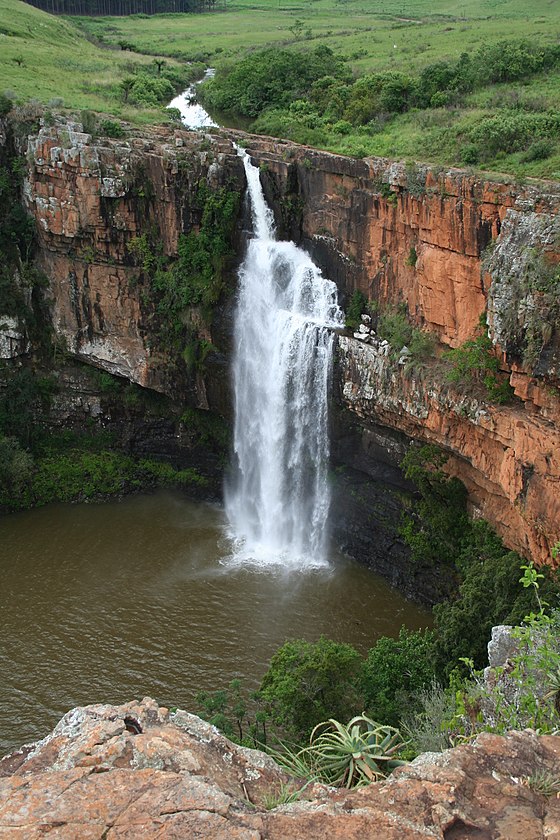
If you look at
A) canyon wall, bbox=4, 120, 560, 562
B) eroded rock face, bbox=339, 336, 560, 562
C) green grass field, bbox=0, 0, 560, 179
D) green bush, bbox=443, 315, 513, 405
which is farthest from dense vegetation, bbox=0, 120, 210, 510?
green bush, bbox=443, 315, 513, 405

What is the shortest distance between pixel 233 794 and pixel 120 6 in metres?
66.5

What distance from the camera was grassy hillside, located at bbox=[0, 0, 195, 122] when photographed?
32.1 m

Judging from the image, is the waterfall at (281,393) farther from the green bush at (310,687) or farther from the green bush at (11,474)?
the green bush at (310,687)

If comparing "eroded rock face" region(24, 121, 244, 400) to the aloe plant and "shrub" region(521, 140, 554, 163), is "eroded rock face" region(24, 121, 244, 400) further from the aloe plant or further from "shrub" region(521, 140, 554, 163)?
the aloe plant

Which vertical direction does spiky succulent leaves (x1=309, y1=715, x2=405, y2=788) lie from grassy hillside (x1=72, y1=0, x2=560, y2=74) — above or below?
below

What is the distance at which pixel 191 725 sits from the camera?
7.82m

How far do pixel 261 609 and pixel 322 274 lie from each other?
36.1ft

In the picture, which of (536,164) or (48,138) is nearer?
(536,164)

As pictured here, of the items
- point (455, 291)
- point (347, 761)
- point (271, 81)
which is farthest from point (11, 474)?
point (347, 761)

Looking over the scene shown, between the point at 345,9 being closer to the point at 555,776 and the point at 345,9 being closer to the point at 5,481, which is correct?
the point at 5,481

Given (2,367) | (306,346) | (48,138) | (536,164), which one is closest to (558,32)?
(536,164)

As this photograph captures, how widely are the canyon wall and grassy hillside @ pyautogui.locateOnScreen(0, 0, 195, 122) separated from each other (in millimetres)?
4925

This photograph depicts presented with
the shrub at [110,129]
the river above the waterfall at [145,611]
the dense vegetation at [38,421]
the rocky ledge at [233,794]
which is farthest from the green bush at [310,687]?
the shrub at [110,129]

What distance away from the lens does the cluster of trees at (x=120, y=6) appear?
57.1m
